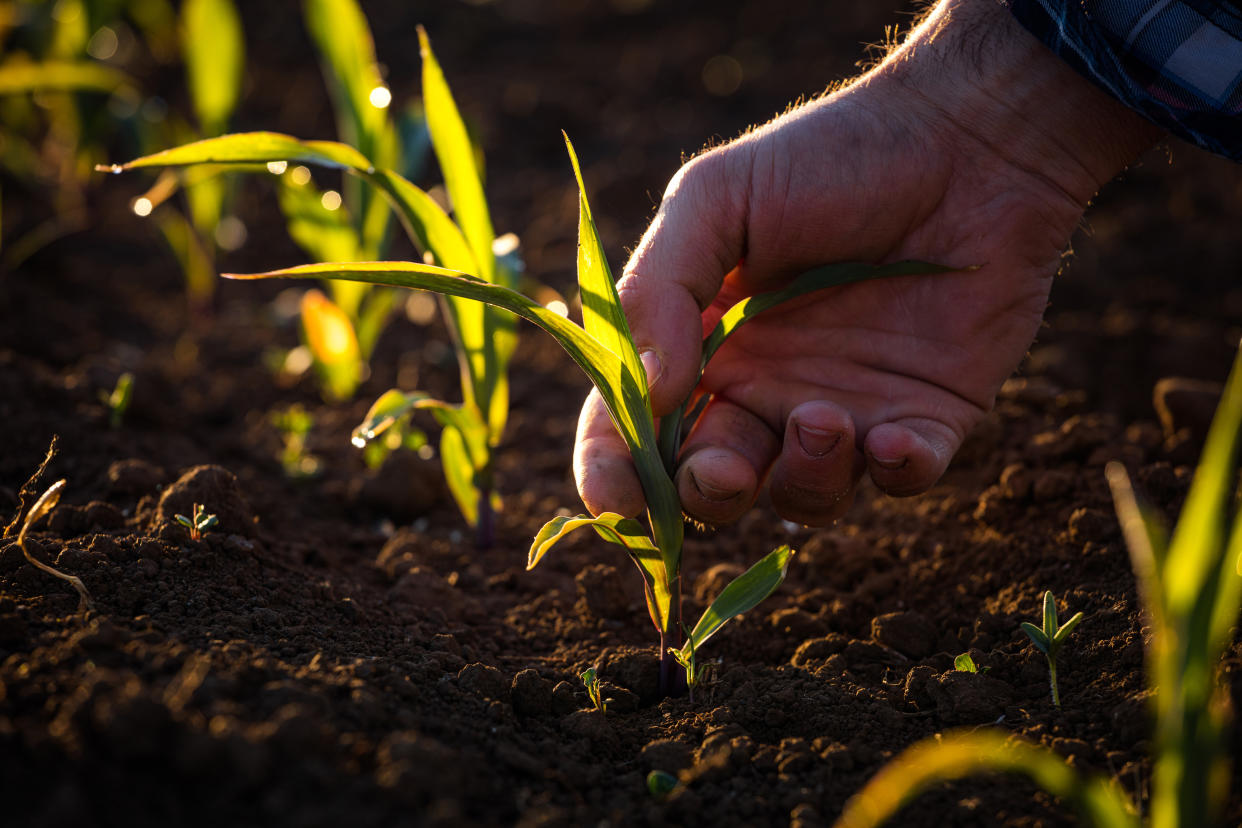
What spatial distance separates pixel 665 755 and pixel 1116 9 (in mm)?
1448

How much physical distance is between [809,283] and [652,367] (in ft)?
0.93

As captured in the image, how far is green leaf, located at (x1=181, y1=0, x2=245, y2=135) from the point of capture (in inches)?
111

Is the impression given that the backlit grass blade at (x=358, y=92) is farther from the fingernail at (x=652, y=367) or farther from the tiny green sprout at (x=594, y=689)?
the tiny green sprout at (x=594, y=689)

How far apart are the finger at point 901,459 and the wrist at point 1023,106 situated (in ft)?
1.96

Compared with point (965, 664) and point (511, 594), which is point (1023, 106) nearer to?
point (965, 664)

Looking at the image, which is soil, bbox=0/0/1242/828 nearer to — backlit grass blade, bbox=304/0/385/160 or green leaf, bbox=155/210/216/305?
green leaf, bbox=155/210/216/305

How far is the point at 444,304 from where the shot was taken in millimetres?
1770

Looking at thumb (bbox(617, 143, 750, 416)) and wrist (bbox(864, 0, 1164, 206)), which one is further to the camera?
wrist (bbox(864, 0, 1164, 206))

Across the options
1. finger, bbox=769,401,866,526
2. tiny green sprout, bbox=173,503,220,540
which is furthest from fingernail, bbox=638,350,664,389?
tiny green sprout, bbox=173,503,220,540

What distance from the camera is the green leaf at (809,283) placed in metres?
1.35

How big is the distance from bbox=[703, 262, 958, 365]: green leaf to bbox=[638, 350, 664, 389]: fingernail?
0.09 m

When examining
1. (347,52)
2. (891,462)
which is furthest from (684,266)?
(347,52)

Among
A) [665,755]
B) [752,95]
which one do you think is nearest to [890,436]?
[665,755]

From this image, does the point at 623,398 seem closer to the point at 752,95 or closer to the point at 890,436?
the point at 890,436
